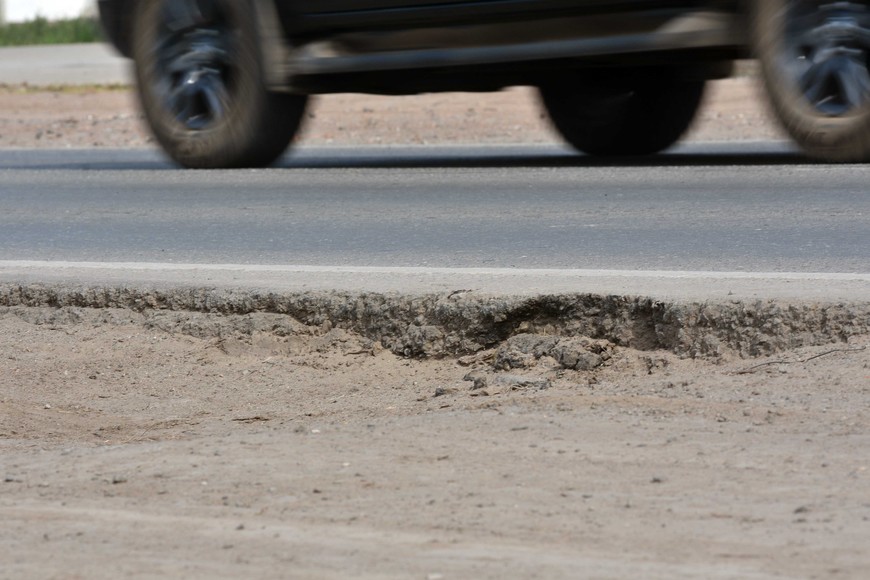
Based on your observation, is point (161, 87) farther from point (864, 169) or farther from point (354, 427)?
point (354, 427)

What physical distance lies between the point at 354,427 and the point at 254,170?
4901mm

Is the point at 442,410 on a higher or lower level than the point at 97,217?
lower

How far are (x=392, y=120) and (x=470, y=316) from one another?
26.8 feet

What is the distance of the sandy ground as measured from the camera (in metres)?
2.62

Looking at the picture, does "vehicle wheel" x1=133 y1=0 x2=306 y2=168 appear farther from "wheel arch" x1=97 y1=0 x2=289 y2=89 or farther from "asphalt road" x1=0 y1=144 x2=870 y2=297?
"asphalt road" x1=0 y1=144 x2=870 y2=297

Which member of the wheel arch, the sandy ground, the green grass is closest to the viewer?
the sandy ground

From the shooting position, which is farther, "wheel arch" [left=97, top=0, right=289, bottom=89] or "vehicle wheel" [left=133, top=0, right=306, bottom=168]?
"vehicle wheel" [left=133, top=0, right=306, bottom=168]

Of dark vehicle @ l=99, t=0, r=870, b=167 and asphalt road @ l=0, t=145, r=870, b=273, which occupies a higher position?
dark vehicle @ l=99, t=0, r=870, b=167

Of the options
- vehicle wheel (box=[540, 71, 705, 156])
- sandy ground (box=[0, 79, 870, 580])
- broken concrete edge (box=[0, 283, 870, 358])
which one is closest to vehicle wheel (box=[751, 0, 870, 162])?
vehicle wheel (box=[540, 71, 705, 156])

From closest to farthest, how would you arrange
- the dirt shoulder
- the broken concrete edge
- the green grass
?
the broken concrete edge → the dirt shoulder → the green grass

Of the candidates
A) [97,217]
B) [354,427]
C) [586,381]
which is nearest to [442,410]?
[354,427]

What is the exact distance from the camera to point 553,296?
14.7ft

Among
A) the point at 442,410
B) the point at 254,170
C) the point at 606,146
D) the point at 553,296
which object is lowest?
the point at 442,410

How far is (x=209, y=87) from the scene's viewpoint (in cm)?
833
